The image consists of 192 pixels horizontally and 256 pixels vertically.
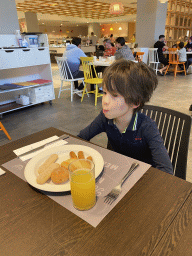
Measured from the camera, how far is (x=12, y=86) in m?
3.21

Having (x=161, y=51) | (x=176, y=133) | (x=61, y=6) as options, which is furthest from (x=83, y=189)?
(x=61, y=6)

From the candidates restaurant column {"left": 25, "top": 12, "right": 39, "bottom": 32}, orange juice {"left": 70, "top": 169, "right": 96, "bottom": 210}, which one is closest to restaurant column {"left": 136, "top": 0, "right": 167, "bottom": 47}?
restaurant column {"left": 25, "top": 12, "right": 39, "bottom": 32}

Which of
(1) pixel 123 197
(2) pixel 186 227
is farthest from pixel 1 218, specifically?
(2) pixel 186 227

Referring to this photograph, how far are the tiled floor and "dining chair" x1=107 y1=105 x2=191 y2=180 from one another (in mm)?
1047

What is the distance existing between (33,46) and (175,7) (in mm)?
7784

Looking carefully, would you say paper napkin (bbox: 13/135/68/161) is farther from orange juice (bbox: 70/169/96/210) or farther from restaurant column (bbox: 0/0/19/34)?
restaurant column (bbox: 0/0/19/34)

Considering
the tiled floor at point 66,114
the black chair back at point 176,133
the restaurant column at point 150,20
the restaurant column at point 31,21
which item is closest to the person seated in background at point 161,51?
the restaurant column at point 150,20

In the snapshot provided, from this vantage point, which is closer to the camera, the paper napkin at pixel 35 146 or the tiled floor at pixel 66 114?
the paper napkin at pixel 35 146

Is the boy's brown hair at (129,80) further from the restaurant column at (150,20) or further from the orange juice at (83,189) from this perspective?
the restaurant column at (150,20)

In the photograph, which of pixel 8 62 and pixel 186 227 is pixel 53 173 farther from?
pixel 8 62

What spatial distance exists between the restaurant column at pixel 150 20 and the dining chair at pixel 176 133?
23.6 ft

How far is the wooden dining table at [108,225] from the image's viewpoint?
463mm

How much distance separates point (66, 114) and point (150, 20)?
5.90m

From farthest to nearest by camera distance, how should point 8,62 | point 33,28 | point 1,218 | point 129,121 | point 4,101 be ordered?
point 33,28 → point 4,101 → point 8,62 → point 129,121 → point 1,218
